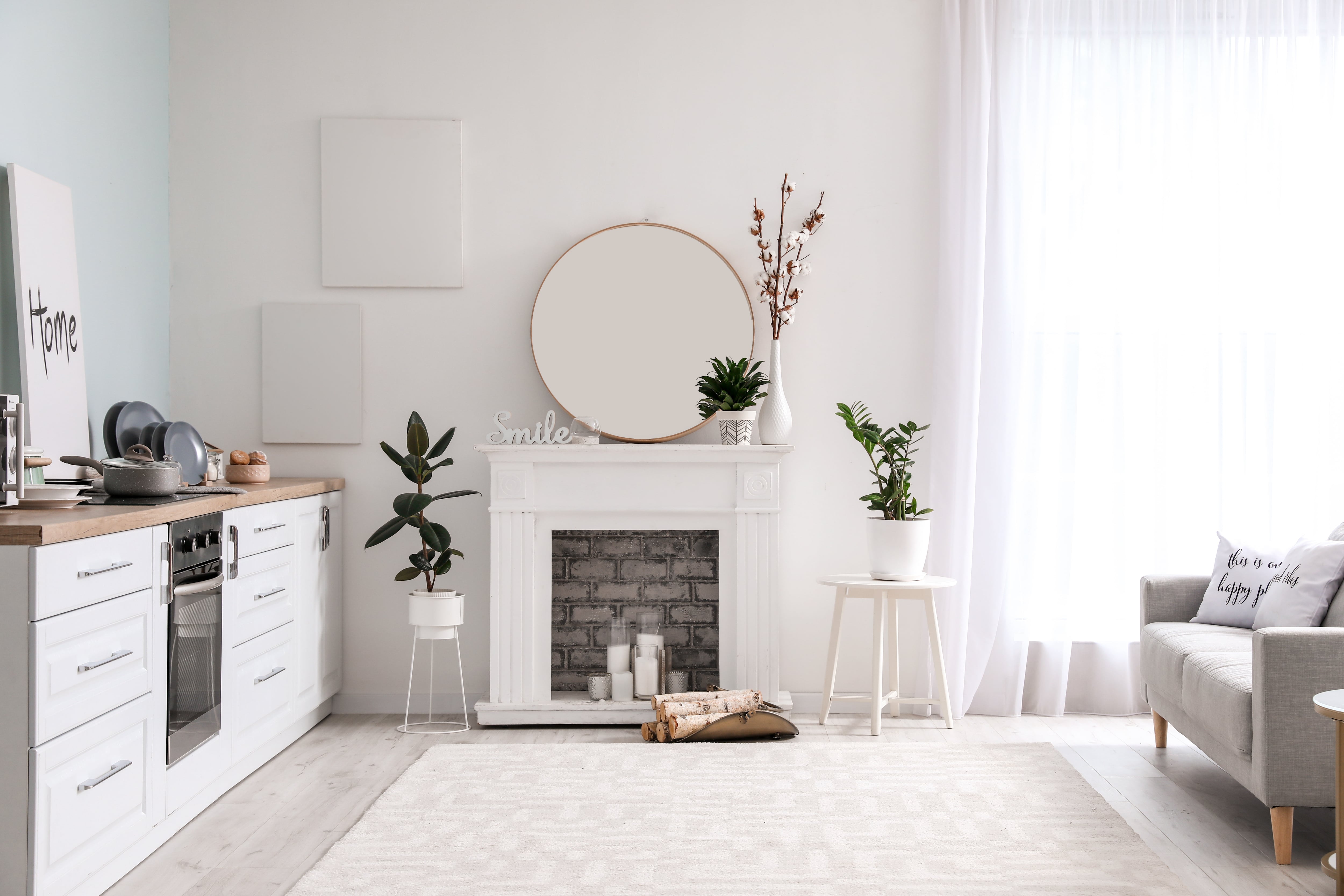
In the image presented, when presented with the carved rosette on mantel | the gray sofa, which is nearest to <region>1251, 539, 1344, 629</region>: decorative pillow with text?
the gray sofa

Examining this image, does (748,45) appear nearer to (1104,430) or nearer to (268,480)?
(1104,430)

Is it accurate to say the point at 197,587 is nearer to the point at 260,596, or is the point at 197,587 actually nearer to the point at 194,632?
the point at 194,632

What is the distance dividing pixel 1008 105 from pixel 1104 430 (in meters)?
1.31

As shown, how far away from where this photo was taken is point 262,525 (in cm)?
287

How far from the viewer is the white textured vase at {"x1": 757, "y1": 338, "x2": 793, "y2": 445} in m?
3.47

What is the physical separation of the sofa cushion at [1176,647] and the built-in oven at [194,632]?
8.97 feet

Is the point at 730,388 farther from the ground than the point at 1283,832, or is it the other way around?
the point at 730,388

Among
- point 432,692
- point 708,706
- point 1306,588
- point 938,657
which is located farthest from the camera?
point 432,692

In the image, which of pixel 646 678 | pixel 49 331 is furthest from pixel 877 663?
pixel 49 331

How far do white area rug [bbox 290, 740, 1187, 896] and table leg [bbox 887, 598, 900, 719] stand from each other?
1.26ft

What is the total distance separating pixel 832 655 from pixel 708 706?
50cm

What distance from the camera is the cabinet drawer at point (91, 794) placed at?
5.90 feet

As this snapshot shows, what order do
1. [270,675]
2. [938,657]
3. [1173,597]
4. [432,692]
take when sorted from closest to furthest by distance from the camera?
[270,675] < [1173,597] < [938,657] < [432,692]

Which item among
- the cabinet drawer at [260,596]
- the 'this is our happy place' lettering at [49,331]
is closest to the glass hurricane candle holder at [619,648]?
the cabinet drawer at [260,596]
